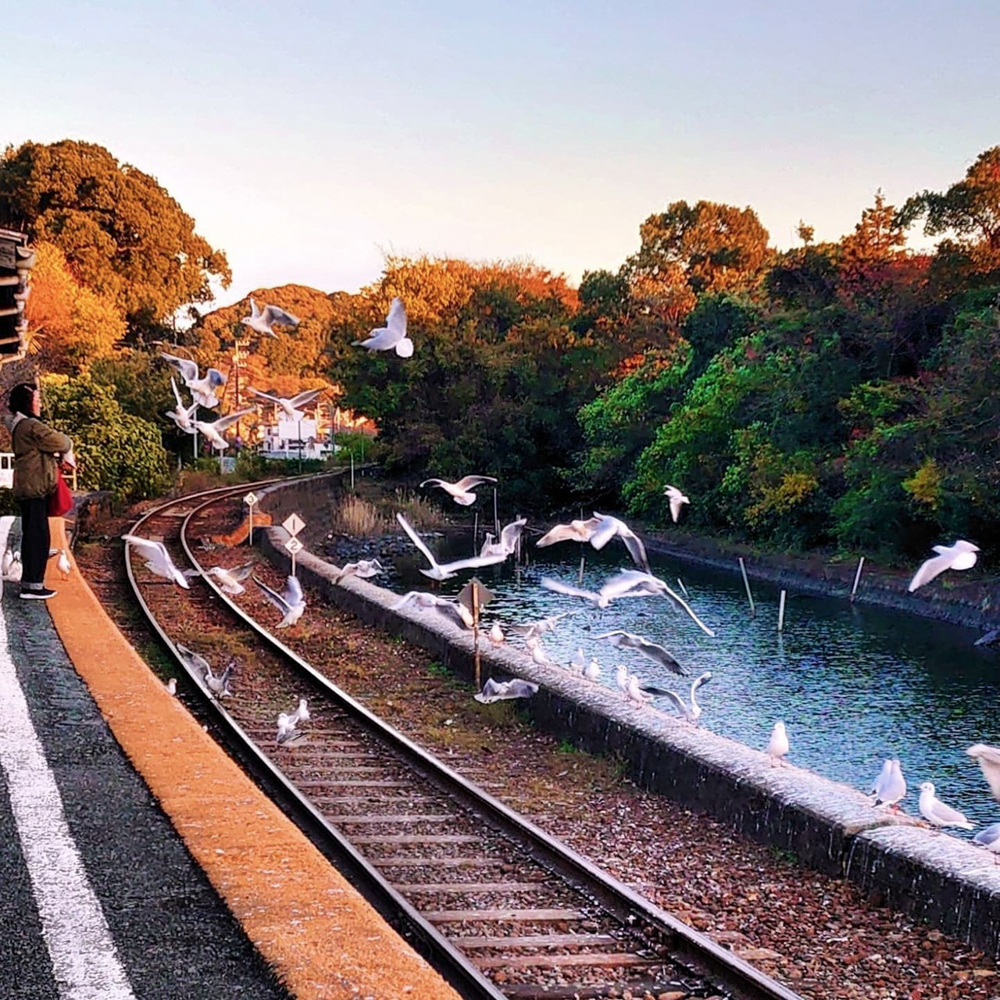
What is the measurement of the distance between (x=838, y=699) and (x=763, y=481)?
14491mm

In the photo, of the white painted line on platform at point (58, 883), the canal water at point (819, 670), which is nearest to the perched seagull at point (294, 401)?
the white painted line on platform at point (58, 883)

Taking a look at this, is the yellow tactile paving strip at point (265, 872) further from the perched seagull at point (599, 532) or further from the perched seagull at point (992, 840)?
the perched seagull at point (992, 840)

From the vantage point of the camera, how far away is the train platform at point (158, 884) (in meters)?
3.33

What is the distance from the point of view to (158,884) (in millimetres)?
4020

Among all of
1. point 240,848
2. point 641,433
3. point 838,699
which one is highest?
point 641,433

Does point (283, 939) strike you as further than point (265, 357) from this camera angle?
No

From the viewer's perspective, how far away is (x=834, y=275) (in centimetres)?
3033

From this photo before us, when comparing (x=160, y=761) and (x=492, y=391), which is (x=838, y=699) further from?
(x=492, y=391)

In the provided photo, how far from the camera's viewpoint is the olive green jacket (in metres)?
8.43

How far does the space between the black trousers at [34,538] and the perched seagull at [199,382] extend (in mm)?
1819

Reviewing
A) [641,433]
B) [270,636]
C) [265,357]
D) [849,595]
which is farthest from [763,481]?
[265,357]

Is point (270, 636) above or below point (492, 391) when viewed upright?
below

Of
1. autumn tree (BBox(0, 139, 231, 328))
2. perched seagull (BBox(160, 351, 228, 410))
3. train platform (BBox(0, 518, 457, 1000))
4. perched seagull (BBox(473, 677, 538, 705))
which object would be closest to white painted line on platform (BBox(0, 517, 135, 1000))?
train platform (BBox(0, 518, 457, 1000))

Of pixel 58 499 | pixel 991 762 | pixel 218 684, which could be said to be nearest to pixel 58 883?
pixel 991 762
